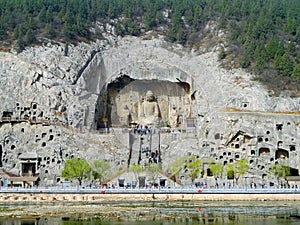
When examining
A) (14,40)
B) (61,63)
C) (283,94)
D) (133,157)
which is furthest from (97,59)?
(283,94)

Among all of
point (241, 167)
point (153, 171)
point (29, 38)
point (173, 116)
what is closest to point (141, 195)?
point (153, 171)

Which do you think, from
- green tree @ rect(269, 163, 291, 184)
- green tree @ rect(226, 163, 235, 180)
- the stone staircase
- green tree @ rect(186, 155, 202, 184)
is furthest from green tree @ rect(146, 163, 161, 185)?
green tree @ rect(269, 163, 291, 184)

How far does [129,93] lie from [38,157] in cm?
2287

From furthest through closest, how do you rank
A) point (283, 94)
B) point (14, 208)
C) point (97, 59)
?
point (97, 59) → point (283, 94) → point (14, 208)

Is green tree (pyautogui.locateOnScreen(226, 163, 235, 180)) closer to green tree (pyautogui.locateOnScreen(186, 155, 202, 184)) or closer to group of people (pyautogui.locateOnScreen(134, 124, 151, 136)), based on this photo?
green tree (pyautogui.locateOnScreen(186, 155, 202, 184))

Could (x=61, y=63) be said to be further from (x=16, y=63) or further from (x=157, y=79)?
(x=157, y=79)

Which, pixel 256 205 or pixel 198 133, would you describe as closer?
pixel 256 205

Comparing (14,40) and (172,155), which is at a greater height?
(14,40)

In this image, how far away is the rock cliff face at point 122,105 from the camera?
8281 cm

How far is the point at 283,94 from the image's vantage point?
89938mm

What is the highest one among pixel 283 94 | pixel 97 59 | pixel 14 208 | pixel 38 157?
pixel 97 59

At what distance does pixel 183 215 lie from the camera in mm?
56750

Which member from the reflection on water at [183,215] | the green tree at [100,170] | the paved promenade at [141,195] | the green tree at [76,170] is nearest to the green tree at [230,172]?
the paved promenade at [141,195]

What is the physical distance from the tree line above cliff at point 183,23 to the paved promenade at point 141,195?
88.0 feet
